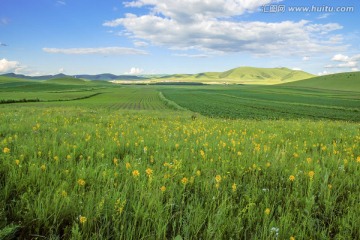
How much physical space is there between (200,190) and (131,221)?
1125 mm

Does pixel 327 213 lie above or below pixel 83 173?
below

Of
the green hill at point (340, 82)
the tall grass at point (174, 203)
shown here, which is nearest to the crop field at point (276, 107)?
the tall grass at point (174, 203)

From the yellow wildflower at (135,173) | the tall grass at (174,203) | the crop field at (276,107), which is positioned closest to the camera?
the tall grass at (174,203)

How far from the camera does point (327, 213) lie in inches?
111

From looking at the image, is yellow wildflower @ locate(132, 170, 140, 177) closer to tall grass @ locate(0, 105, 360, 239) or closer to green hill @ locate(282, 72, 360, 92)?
tall grass @ locate(0, 105, 360, 239)

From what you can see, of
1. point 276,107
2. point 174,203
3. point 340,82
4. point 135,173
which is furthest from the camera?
point 340,82

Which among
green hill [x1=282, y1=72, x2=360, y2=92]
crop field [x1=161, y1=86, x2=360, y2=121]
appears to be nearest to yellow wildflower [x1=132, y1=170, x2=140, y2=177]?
crop field [x1=161, y1=86, x2=360, y2=121]

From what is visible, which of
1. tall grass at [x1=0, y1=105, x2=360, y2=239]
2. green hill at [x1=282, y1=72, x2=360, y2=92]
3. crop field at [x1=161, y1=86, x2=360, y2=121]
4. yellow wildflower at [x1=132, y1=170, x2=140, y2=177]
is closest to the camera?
tall grass at [x1=0, y1=105, x2=360, y2=239]

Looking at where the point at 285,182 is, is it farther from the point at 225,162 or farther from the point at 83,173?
the point at 83,173

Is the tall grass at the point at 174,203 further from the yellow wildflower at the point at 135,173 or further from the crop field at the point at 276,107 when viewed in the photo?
the crop field at the point at 276,107

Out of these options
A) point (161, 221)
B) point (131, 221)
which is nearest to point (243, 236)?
point (161, 221)

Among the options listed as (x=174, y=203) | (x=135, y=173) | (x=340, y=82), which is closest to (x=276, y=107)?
(x=135, y=173)

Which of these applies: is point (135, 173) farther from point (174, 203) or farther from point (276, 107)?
point (276, 107)

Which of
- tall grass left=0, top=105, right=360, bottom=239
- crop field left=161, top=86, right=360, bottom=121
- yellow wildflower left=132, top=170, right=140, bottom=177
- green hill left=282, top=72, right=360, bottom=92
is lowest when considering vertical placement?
crop field left=161, top=86, right=360, bottom=121
